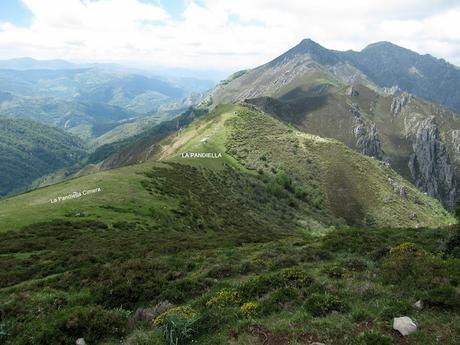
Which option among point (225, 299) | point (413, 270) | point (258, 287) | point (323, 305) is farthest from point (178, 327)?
point (413, 270)

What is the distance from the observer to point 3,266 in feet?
90.1

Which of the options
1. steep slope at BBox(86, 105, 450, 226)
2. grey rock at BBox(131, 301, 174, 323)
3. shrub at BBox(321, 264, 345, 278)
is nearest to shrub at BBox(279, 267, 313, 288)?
shrub at BBox(321, 264, 345, 278)

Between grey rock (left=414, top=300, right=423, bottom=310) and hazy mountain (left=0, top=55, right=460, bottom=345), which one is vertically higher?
grey rock (left=414, top=300, right=423, bottom=310)

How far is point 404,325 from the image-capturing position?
1094cm

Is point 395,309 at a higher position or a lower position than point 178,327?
higher

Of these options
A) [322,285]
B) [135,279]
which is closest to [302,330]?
[322,285]

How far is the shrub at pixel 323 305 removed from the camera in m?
12.6

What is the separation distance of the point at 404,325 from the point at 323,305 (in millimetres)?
2617

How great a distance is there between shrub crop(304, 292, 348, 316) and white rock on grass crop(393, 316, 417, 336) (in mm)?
1879

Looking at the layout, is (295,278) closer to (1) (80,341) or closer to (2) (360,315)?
(2) (360,315)

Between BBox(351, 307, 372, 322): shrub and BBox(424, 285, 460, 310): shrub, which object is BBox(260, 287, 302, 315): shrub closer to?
BBox(351, 307, 372, 322): shrub

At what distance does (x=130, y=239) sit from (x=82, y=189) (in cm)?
2535

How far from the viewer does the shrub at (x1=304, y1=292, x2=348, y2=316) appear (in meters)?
12.6

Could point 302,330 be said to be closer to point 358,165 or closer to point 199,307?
point 199,307
